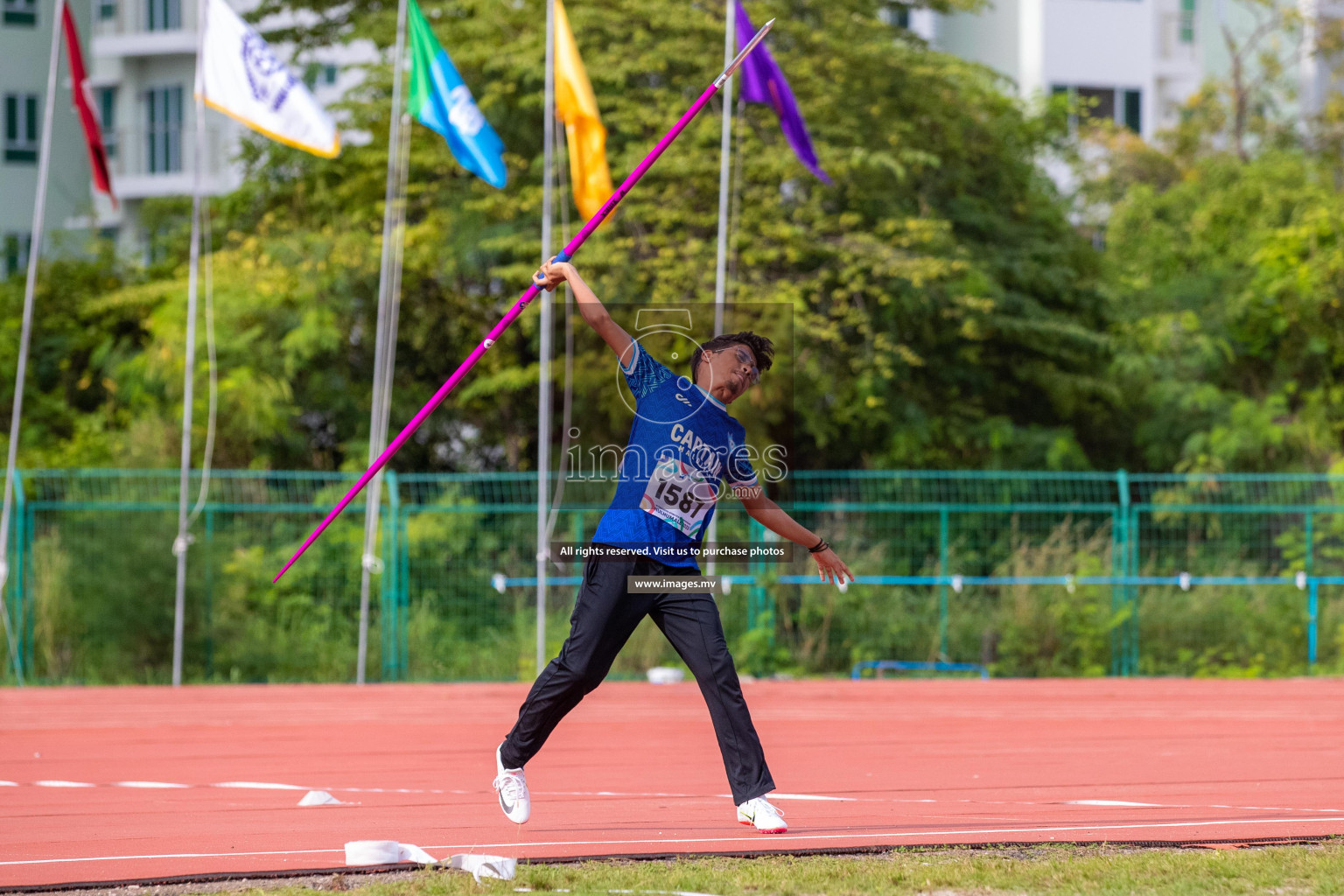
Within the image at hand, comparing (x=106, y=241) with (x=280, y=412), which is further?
(x=106, y=241)

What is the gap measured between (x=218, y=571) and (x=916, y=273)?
885cm

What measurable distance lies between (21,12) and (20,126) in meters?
2.33

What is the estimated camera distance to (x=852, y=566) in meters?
16.7

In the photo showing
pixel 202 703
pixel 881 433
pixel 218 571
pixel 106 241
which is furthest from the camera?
pixel 106 241

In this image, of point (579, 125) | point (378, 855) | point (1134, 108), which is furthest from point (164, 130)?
point (378, 855)

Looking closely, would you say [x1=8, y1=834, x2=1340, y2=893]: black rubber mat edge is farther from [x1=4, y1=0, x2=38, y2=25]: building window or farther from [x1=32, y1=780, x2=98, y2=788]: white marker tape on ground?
[x1=4, y1=0, x2=38, y2=25]: building window

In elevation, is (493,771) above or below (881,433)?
below

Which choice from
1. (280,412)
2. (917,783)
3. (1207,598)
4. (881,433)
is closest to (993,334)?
(881,433)

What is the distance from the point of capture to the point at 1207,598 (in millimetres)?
16578

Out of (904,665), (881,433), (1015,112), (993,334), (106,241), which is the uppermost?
(1015,112)

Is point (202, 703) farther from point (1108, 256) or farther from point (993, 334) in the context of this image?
point (1108, 256)

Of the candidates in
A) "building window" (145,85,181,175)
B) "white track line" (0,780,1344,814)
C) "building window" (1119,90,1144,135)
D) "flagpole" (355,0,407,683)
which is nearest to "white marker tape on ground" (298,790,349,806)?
"white track line" (0,780,1344,814)

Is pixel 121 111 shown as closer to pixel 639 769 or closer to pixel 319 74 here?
pixel 319 74

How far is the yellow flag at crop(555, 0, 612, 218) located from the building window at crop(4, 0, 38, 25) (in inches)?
853
